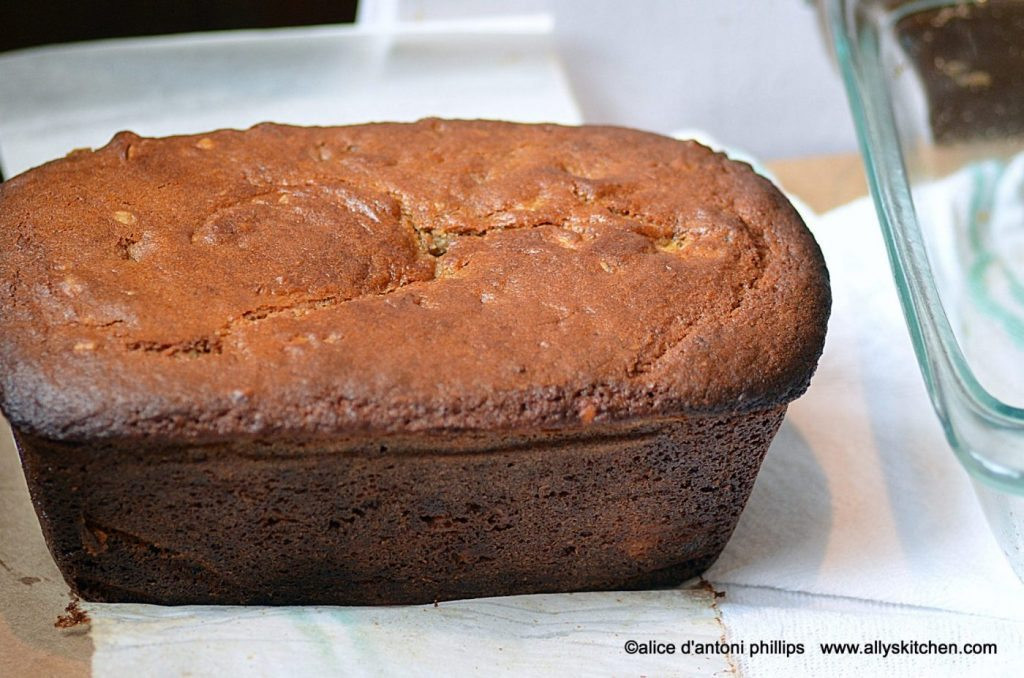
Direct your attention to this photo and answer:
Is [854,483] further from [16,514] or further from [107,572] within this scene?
[16,514]

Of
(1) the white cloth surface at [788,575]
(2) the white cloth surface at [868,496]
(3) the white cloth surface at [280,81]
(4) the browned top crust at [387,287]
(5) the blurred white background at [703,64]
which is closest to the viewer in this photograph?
(4) the browned top crust at [387,287]

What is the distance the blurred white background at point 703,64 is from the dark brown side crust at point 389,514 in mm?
1474

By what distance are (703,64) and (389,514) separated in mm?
1729

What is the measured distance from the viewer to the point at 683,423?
1.19 metres

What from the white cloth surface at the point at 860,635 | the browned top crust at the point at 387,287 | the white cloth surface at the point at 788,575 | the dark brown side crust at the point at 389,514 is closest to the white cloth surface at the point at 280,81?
the white cloth surface at the point at 788,575

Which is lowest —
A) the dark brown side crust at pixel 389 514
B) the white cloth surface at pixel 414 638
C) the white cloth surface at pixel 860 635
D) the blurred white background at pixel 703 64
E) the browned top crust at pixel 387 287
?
the white cloth surface at pixel 860 635

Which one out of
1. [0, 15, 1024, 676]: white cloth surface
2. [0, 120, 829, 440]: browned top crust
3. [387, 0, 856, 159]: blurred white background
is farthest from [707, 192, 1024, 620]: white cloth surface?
[387, 0, 856, 159]: blurred white background

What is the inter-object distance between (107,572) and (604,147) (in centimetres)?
91

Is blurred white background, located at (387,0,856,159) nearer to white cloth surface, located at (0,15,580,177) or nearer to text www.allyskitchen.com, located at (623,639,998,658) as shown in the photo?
white cloth surface, located at (0,15,580,177)

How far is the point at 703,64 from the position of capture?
254 cm

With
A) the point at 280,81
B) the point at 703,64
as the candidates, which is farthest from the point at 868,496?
the point at 280,81

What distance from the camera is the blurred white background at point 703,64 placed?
251 cm

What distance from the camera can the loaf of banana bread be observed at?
1.11 metres

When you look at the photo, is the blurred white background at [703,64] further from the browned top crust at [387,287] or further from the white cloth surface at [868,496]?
the browned top crust at [387,287]
